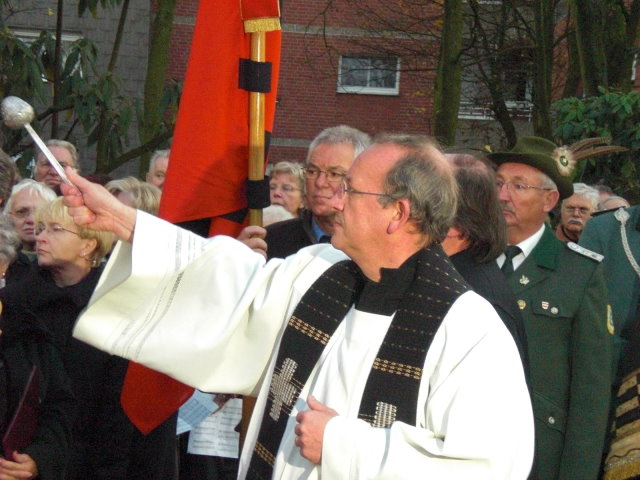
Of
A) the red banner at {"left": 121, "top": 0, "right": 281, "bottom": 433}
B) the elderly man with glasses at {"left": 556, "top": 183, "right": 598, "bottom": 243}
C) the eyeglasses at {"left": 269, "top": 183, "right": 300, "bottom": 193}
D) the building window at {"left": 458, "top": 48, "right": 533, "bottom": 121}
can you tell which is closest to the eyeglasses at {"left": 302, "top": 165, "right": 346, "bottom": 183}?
the red banner at {"left": 121, "top": 0, "right": 281, "bottom": 433}

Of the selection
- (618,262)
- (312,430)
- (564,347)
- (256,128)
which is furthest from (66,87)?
(312,430)

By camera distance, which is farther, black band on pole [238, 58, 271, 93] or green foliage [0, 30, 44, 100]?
green foliage [0, 30, 44, 100]

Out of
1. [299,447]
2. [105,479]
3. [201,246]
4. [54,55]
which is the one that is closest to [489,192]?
[201,246]

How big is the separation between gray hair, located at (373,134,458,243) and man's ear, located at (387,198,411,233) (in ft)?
0.04

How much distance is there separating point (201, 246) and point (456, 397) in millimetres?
1013

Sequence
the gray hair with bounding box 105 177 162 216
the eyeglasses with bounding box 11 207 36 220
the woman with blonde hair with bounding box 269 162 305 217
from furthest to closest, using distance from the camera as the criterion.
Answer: the woman with blonde hair with bounding box 269 162 305 217
the gray hair with bounding box 105 177 162 216
the eyeglasses with bounding box 11 207 36 220

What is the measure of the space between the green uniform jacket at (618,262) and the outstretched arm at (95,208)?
2.26m

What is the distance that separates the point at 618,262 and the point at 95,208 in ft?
8.23

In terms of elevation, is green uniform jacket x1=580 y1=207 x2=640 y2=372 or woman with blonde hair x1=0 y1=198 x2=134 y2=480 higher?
green uniform jacket x1=580 y1=207 x2=640 y2=372

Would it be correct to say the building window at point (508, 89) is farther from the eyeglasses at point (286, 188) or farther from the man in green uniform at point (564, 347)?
the man in green uniform at point (564, 347)

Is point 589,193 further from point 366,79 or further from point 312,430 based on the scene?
point 366,79

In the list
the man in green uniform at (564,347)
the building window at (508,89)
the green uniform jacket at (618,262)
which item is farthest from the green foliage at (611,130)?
the building window at (508,89)

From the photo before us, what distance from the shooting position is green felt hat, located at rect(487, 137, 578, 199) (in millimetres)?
4637

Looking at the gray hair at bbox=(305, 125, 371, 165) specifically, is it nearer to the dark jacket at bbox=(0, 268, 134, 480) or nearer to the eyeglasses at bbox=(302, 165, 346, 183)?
the eyeglasses at bbox=(302, 165, 346, 183)
